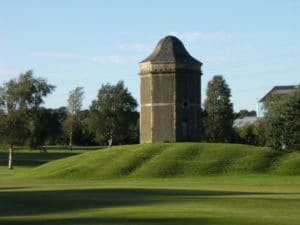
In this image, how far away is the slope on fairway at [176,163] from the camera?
55.0m

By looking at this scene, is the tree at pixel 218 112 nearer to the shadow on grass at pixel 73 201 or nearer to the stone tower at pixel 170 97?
the stone tower at pixel 170 97

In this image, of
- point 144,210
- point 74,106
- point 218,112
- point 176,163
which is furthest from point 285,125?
point 74,106

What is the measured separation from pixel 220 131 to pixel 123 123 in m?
20.3

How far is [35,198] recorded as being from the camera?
98.5ft

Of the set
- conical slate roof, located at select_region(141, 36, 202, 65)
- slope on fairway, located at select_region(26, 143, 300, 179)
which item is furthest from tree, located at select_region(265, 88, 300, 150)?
slope on fairway, located at select_region(26, 143, 300, 179)

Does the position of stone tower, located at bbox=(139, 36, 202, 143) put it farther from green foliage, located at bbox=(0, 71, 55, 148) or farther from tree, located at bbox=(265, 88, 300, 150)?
green foliage, located at bbox=(0, 71, 55, 148)

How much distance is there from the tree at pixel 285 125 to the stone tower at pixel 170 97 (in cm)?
880

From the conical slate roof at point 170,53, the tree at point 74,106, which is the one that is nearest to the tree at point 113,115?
the tree at point 74,106

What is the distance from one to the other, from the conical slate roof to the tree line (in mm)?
11277

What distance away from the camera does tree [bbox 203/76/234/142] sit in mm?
103750

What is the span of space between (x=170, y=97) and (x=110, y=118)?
42346 millimetres

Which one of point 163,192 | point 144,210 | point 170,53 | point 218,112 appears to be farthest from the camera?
point 218,112

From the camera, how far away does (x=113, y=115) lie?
11750 cm

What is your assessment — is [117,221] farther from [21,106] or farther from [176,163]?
[21,106]
